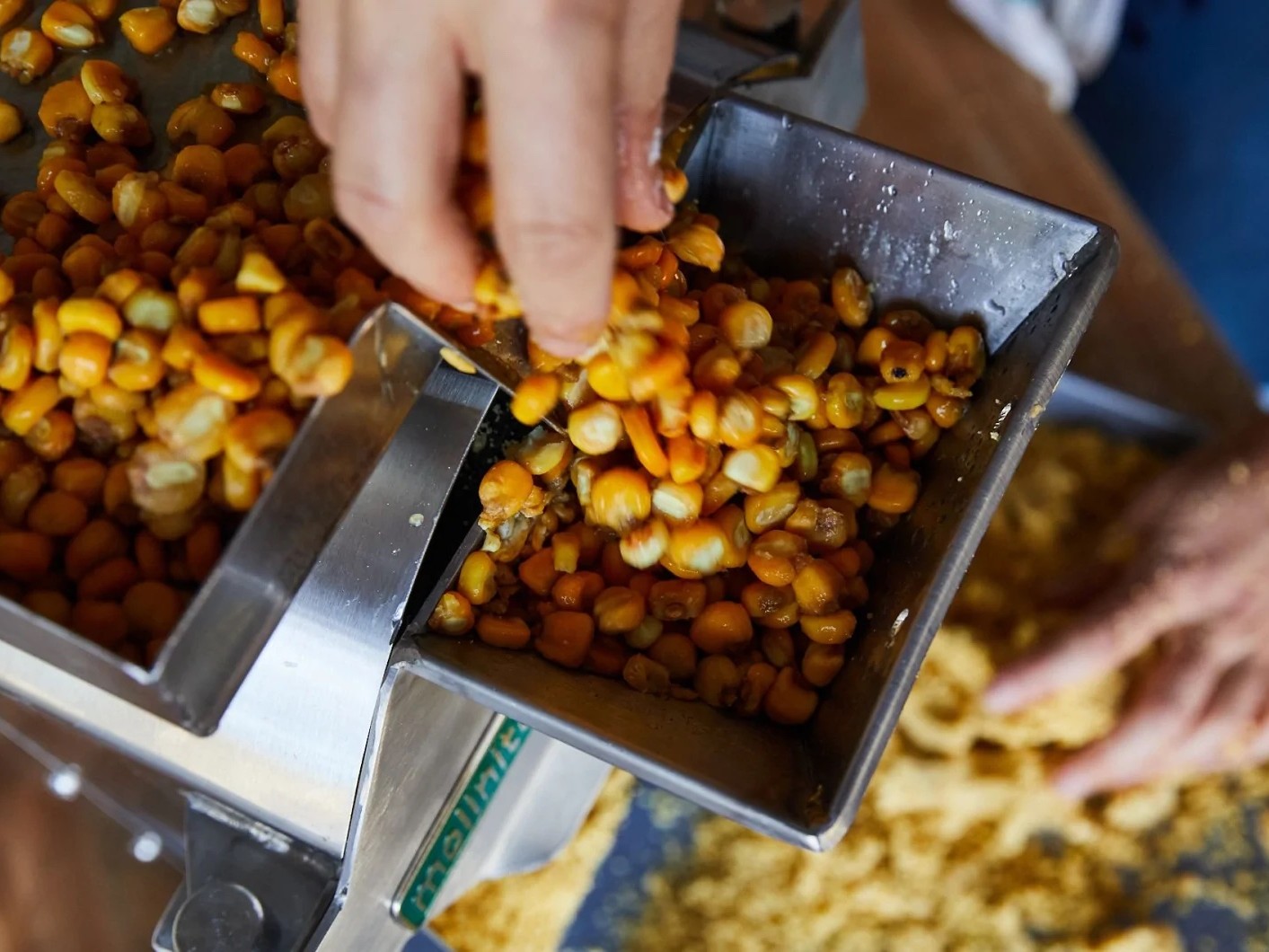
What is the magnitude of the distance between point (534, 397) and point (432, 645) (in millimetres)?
218

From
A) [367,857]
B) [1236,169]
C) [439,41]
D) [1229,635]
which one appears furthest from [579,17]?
[1236,169]

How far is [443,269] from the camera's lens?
598 millimetres

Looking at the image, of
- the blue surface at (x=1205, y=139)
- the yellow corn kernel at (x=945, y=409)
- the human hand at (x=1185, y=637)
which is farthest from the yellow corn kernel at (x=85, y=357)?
the blue surface at (x=1205, y=139)

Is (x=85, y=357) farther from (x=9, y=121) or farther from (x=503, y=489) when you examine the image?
(x=9, y=121)

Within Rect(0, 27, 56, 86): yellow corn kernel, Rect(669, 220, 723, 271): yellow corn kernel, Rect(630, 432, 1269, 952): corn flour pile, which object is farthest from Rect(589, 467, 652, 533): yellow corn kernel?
Rect(630, 432, 1269, 952): corn flour pile

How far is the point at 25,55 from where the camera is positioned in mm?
1017

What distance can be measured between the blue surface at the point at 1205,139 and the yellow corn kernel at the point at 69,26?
2168 millimetres

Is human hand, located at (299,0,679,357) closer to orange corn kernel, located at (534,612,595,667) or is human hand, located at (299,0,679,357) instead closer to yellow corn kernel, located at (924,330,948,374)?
orange corn kernel, located at (534,612,595,667)

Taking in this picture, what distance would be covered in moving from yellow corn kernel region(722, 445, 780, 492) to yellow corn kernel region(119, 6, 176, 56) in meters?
0.71

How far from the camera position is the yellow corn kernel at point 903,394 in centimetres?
96

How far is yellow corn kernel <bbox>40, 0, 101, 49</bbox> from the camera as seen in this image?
102 centimetres

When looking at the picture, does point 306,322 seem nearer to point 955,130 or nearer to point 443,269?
point 443,269

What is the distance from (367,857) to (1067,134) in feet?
5.88

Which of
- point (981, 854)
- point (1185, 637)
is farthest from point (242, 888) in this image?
point (1185, 637)
